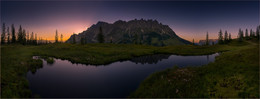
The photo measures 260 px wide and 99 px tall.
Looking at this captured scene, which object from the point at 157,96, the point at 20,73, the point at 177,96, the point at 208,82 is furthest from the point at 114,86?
the point at 20,73

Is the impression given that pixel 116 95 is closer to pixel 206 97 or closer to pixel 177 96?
pixel 177 96

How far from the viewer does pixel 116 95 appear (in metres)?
13.7

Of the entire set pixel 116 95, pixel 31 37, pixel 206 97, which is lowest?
pixel 116 95

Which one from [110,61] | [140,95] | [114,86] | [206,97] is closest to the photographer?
[206,97]

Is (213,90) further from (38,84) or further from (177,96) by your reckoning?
(38,84)

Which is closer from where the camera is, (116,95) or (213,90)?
(213,90)

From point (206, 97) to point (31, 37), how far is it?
622ft

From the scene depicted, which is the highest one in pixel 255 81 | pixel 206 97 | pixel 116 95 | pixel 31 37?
pixel 31 37

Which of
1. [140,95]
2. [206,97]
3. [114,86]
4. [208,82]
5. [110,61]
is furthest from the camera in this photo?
[110,61]

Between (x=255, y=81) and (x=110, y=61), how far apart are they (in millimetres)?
30315

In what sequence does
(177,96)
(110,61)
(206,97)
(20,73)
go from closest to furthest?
1. (206,97)
2. (177,96)
3. (20,73)
4. (110,61)

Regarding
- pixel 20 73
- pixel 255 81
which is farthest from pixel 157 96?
pixel 20 73

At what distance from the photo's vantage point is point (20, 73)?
20.2 metres

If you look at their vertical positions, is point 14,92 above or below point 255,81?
below
